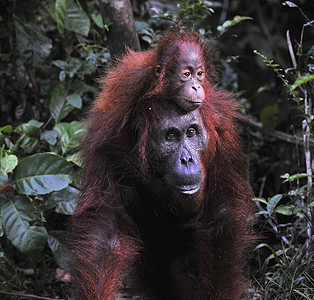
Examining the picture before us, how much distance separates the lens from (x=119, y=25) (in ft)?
10.8

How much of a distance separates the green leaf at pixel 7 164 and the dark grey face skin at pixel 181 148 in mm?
870

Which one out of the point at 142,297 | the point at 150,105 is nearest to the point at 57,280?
the point at 142,297

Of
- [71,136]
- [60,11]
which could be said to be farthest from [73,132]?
[60,11]

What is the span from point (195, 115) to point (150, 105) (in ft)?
0.78

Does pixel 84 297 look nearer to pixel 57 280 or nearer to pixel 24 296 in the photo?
pixel 24 296

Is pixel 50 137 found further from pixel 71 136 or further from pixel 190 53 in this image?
pixel 190 53

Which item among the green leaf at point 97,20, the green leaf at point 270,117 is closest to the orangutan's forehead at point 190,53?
the green leaf at point 97,20

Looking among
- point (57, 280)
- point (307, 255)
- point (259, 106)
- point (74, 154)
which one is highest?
point (74, 154)

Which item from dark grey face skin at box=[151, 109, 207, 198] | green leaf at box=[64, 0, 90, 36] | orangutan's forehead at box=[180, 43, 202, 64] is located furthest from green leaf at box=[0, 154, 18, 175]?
green leaf at box=[64, 0, 90, 36]

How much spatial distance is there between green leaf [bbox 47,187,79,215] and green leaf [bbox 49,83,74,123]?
619 mm

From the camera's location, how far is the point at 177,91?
99.9 inches

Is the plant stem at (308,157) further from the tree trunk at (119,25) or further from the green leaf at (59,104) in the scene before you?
the green leaf at (59,104)

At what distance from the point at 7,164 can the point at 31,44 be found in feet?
4.06

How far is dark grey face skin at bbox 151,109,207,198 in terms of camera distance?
A: 248 cm
